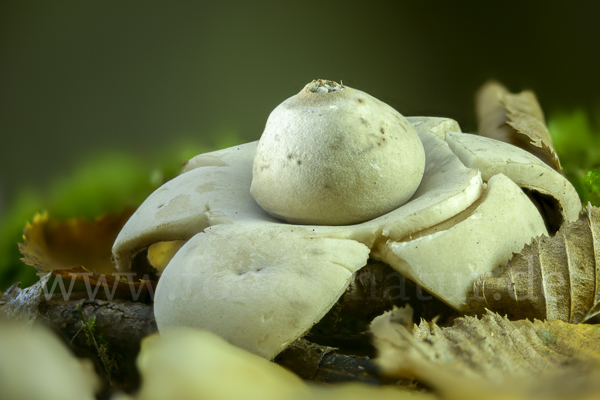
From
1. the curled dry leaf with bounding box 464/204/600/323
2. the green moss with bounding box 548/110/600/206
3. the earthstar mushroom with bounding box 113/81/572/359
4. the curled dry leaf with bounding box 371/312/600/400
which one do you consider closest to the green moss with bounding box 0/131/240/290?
the earthstar mushroom with bounding box 113/81/572/359

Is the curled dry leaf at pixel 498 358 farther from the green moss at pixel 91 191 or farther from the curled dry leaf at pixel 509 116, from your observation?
the green moss at pixel 91 191

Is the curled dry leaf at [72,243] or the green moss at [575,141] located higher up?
the green moss at [575,141]

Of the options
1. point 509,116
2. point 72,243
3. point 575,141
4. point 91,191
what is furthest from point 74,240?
point 575,141

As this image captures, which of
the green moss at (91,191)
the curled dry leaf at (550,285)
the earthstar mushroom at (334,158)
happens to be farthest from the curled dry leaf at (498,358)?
the green moss at (91,191)

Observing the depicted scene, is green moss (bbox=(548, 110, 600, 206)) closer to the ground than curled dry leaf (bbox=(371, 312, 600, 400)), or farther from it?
farther from it

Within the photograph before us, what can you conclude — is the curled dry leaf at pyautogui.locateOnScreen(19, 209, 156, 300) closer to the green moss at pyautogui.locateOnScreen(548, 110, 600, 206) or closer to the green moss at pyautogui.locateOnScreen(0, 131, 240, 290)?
the green moss at pyautogui.locateOnScreen(0, 131, 240, 290)

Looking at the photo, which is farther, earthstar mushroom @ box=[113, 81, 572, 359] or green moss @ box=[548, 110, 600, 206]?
green moss @ box=[548, 110, 600, 206]
